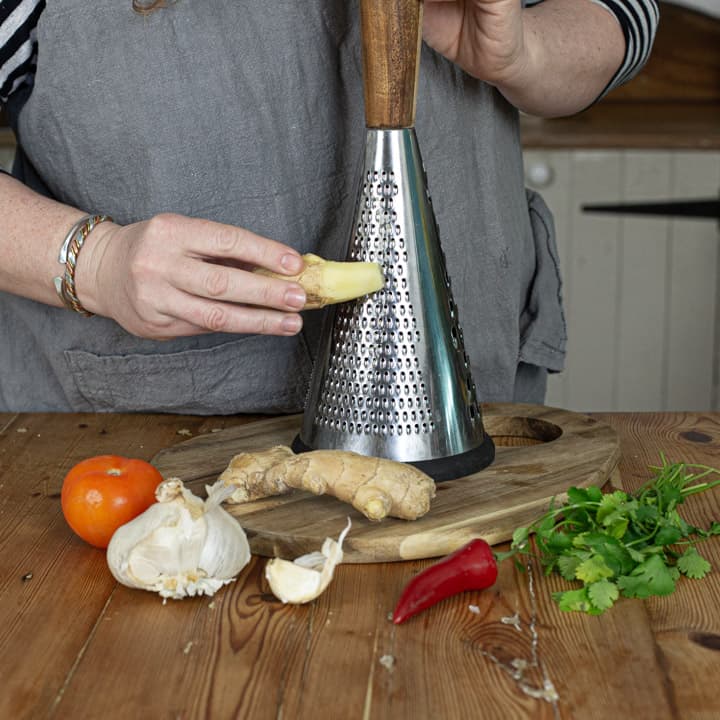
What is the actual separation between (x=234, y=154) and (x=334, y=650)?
1.89ft

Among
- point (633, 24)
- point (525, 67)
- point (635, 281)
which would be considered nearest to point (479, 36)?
point (525, 67)

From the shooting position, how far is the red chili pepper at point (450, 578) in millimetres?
719

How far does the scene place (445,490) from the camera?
34.7 inches

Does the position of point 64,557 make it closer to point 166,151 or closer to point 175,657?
point 175,657

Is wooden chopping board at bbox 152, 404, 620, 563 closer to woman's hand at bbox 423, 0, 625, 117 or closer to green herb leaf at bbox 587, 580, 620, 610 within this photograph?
green herb leaf at bbox 587, 580, 620, 610

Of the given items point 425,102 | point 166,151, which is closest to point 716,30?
point 425,102

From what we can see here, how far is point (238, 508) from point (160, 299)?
0.18 metres

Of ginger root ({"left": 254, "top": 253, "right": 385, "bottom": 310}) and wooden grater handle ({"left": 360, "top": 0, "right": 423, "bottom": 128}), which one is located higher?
wooden grater handle ({"left": 360, "top": 0, "right": 423, "bottom": 128})

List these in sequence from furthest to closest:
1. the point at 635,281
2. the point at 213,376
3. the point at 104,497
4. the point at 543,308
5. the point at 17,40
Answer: the point at 635,281, the point at 543,308, the point at 213,376, the point at 17,40, the point at 104,497

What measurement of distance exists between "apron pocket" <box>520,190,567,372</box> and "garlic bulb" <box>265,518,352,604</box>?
1.87 feet

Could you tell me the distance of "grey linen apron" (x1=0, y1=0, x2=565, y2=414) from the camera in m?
1.06

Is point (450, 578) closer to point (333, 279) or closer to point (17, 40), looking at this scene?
point (333, 279)

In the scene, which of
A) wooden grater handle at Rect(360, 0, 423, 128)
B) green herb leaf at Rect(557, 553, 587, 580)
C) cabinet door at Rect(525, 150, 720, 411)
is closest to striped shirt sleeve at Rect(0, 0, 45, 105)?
wooden grater handle at Rect(360, 0, 423, 128)

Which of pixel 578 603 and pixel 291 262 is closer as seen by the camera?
pixel 578 603
